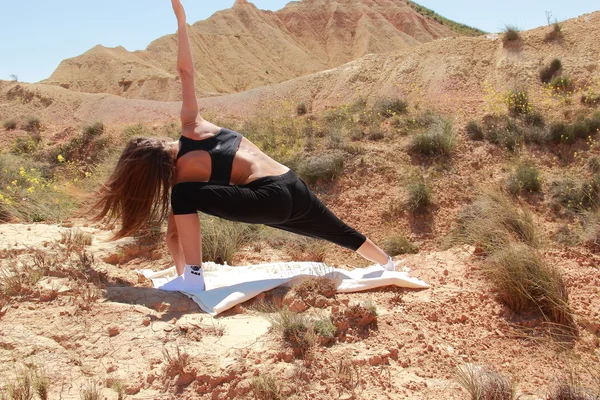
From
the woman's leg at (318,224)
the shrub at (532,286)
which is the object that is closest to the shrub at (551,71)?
the shrub at (532,286)

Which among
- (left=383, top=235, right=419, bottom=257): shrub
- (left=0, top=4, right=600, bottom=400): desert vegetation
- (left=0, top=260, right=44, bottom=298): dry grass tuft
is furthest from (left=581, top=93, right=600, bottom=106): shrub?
(left=0, top=260, right=44, bottom=298): dry grass tuft

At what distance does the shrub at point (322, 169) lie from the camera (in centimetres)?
721

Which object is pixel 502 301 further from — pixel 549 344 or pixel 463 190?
pixel 463 190

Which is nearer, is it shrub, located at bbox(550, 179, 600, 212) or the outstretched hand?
the outstretched hand

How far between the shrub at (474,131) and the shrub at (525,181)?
3.84 ft

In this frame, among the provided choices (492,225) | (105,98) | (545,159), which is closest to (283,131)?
(545,159)

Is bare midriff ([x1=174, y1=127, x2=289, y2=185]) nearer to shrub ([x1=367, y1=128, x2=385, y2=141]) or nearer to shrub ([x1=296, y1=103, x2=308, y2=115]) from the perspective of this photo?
shrub ([x1=367, y1=128, x2=385, y2=141])

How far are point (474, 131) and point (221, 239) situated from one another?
5120 mm

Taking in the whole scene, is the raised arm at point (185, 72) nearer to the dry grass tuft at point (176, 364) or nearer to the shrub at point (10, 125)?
the dry grass tuft at point (176, 364)

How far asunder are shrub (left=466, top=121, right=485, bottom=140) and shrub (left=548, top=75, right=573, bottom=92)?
2.27 meters

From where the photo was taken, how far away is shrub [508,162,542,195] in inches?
261

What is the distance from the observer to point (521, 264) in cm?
312

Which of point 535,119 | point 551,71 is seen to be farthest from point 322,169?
point 551,71

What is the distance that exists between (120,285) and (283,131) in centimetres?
599
